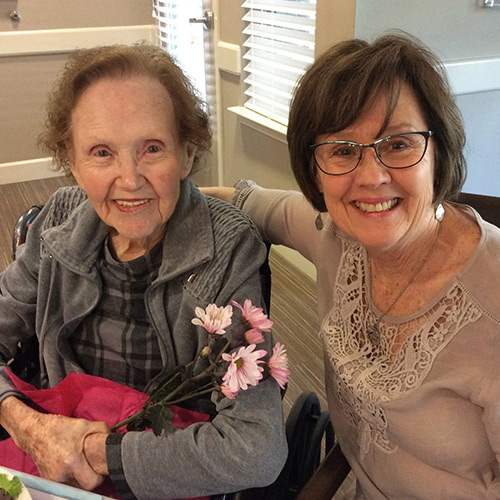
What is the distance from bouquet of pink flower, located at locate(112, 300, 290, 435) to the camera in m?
0.84

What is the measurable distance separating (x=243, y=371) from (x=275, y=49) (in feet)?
8.03

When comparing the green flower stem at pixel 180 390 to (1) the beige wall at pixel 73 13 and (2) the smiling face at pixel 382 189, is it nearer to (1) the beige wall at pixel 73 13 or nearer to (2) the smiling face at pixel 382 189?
(2) the smiling face at pixel 382 189

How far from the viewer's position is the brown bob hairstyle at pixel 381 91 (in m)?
0.97

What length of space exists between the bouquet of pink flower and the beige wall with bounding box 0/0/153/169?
4.33 meters

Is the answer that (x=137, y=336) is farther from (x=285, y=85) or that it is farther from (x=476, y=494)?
(x=285, y=85)

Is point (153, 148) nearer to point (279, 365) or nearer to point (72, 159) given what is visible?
point (72, 159)

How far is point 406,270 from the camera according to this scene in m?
1.10

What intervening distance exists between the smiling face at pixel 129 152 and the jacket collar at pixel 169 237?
0.14 feet

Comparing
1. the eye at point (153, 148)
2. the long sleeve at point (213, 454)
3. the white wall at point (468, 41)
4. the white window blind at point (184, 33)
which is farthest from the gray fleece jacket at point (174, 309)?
the white window blind at point (184, 33)

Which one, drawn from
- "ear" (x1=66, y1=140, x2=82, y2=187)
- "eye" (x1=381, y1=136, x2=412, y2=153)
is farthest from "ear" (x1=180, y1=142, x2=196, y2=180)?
"eye" (x1=381, y1=136, x2=412, y2=153)

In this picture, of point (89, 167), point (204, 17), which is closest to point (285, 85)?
point (204, 17)

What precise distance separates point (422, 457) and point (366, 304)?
12.9 inches

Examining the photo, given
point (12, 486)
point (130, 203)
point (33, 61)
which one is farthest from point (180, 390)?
point (33, 61)

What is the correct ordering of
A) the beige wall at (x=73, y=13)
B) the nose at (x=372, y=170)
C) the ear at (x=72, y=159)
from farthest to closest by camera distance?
the beige wall at (x=73, y=13) → the ear at (x=72, y=159) → the nose at (x=372, y=170)
